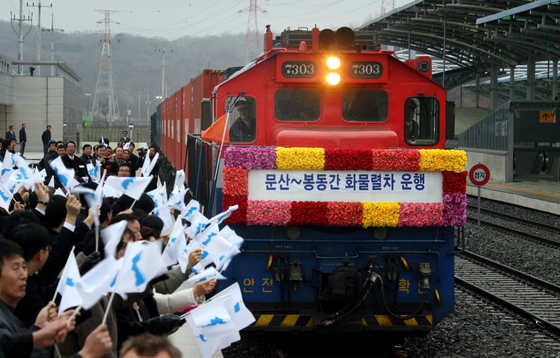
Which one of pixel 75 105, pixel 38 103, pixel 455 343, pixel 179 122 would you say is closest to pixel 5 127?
pixel 38 103

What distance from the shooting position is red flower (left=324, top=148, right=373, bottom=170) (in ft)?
21.9

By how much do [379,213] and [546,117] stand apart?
2201 centimetres

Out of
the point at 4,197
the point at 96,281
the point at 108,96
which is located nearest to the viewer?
the point at 96,281

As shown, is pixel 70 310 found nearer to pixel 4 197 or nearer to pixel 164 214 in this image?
pixel 164 214

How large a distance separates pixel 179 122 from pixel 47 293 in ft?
51.6

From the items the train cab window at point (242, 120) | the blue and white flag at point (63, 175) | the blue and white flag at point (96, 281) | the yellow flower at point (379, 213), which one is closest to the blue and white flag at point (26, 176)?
the blue and white flag at point (63, 175)

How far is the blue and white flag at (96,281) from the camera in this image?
330cm

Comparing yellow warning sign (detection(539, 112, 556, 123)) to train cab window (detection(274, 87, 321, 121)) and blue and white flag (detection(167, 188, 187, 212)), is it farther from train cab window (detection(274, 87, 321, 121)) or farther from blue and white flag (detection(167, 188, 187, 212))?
blue and white flag (detection(167, 188, 187, 212))

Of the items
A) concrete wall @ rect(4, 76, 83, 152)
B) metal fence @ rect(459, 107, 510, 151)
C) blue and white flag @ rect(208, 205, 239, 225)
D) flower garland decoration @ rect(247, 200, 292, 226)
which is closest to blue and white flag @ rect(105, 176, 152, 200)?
blue and white flag @ rect(208, 205, 239, 225)

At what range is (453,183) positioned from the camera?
6.79m

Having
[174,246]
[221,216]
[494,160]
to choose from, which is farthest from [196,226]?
[494,160]

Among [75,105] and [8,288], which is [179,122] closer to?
[8,288]

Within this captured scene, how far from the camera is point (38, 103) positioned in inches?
1692

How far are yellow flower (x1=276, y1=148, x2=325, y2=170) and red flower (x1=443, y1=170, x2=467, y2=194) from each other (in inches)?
50.2
